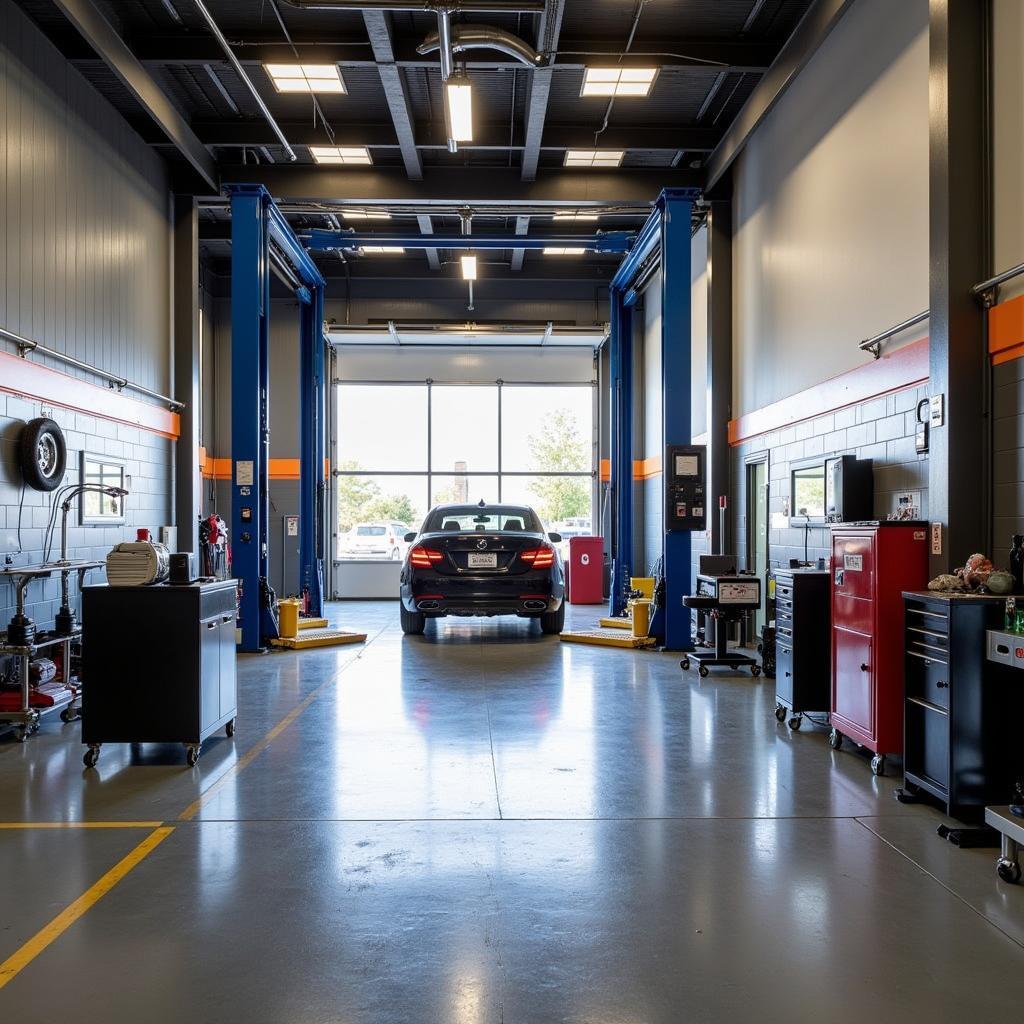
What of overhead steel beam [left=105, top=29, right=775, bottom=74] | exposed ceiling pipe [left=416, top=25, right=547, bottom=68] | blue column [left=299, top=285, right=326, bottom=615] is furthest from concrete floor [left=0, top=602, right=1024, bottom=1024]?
blue column [left=299, top=285, right=326, bottom=615]

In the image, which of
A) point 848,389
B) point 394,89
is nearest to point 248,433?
point 394,89

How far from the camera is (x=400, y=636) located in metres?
10.5

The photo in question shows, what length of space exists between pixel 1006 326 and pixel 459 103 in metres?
4.51

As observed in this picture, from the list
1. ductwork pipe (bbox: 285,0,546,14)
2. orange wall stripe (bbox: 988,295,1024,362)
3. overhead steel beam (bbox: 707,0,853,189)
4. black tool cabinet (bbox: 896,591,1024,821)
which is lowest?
black tool cabinet (bbox: 896,591,1024,821)

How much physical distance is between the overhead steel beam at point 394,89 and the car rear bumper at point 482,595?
4.69 metres

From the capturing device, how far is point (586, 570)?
16.0 m

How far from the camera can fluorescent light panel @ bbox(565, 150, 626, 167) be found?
33.6 feet

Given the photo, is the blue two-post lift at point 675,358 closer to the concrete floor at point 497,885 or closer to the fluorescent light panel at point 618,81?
the fluorescent light panel at point 618,81

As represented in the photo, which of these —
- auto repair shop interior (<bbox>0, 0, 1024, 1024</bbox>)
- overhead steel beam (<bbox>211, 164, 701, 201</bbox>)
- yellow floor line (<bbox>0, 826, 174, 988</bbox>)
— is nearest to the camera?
yellow floor line (<bbox>0, 826, 174, 988</bbox>)

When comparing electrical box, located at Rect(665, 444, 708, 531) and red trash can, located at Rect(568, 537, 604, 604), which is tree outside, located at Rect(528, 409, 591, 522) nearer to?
red trash can, located at Rect(568, 537, 604, 604)

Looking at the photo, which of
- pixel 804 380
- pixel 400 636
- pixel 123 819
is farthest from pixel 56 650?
pixel 804 380

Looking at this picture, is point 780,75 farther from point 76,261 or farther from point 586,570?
point 586,570

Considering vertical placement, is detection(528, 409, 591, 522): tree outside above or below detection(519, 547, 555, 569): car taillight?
above

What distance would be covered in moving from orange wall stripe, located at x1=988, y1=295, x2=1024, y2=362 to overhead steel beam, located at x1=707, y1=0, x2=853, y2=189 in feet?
11.6
